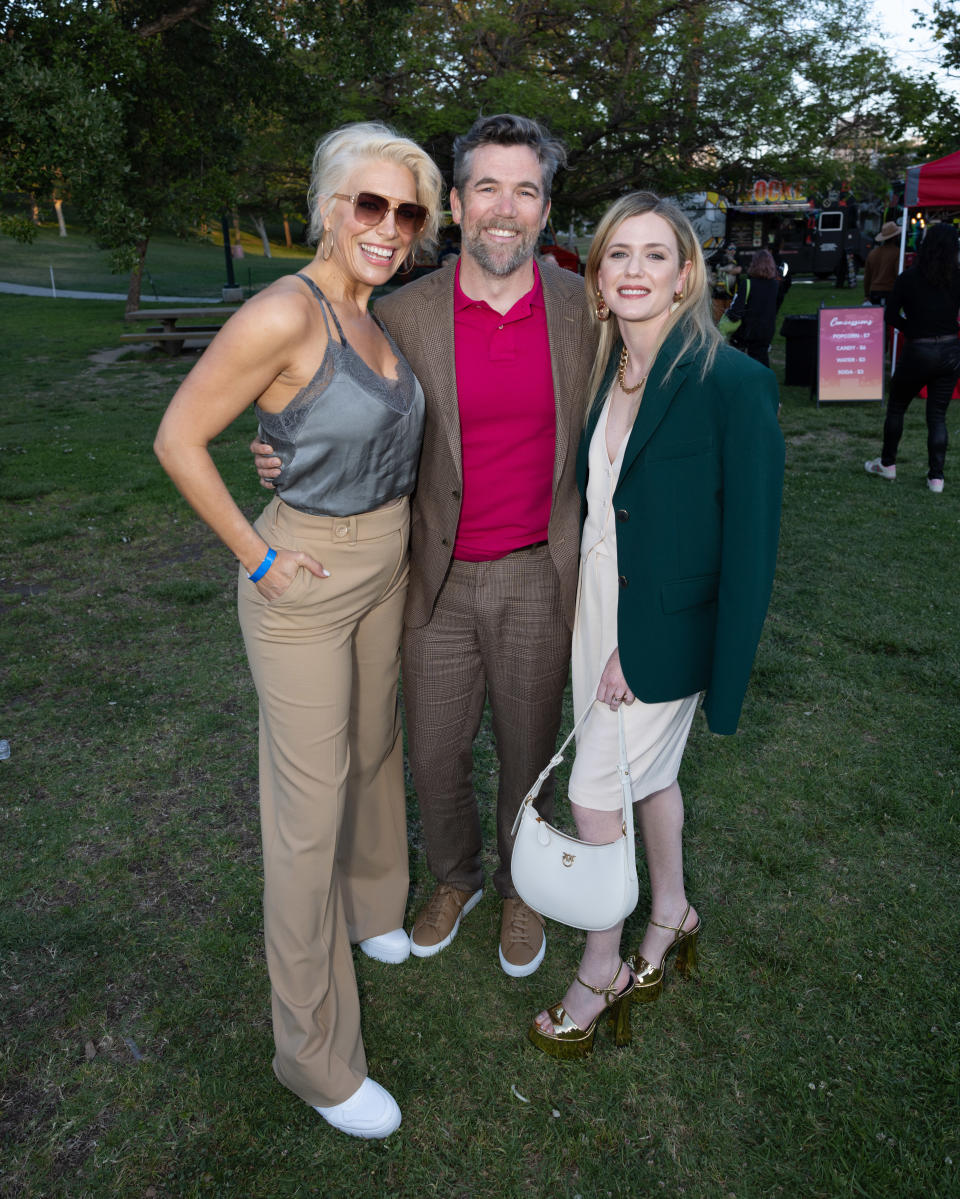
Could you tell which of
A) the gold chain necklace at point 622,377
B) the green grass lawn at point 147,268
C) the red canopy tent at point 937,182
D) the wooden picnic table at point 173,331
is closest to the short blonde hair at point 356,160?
the gold chain necklace at point 622,377

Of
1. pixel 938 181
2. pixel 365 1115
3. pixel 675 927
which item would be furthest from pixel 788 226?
pixel 365 1115

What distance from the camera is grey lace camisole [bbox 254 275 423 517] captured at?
7.12 feet

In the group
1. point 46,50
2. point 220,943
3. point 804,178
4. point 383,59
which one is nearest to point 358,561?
point 220,943

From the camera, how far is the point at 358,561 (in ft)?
7.69

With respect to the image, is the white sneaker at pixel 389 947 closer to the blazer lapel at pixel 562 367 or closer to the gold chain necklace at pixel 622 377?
the blazer lapel at pixel 562 367

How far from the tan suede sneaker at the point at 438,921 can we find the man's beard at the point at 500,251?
200 cm

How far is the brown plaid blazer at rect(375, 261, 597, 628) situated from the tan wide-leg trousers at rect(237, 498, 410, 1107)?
192 mm

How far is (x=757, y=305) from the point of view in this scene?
1141cm

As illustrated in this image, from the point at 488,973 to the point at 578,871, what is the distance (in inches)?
31.7

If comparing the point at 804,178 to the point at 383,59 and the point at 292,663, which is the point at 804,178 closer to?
the point at 383,59

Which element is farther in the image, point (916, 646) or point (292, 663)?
point (916, 646)

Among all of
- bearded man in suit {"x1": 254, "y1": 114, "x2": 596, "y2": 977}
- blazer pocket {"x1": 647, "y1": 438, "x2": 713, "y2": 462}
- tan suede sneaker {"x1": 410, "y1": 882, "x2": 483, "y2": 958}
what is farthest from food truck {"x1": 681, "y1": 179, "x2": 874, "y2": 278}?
blazer pocket {"x1": 647, "y1": 438, "x2": 713, "y2": 462}

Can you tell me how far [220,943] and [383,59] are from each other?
10.2m

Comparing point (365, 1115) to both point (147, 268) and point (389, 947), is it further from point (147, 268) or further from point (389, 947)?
point (147, 268)
